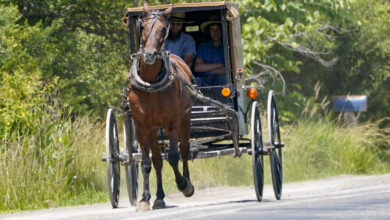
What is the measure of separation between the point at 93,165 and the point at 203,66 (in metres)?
2.87

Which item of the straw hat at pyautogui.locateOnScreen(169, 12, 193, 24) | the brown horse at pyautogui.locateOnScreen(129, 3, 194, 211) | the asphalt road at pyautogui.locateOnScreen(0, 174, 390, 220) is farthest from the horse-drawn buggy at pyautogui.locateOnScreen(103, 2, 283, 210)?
the asphalt road at pyautogui.locateOnScreen(0, 174, 390, 220)

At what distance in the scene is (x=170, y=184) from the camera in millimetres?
15938

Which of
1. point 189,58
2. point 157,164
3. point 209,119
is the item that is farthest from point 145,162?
point 189,58

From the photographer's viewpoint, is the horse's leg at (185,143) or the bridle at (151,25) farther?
the horse's leg at (185,143)

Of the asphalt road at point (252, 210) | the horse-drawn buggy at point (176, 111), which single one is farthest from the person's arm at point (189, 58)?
the asphalt road at point (252, 210)

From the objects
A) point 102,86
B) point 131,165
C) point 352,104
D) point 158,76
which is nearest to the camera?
point 158,76

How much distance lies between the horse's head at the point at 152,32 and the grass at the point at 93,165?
3.27 m

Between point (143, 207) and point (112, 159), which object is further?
point (112, 159)

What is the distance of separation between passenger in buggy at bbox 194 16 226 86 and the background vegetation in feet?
2.06

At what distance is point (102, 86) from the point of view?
1969 centimetres

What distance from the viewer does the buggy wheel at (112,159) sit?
39.8ft

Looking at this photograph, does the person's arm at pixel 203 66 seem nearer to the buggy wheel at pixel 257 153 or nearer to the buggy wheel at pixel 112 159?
the buggy wheel at pixel 257 153

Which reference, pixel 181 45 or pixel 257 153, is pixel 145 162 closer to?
pixel 257 153

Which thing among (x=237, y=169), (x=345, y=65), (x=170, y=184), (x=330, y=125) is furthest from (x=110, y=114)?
(x=345, y=65)
